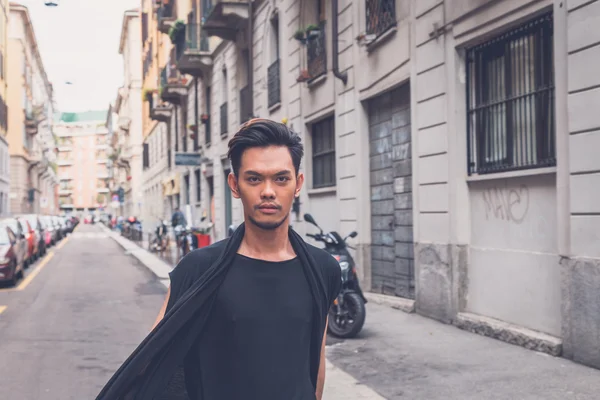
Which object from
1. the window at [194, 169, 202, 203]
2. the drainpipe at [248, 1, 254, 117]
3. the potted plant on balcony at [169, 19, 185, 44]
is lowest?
the window at [194, 169, 202, 203]

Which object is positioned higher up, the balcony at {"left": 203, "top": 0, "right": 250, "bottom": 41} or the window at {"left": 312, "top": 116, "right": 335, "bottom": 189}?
the balcony at {"left": 203, "top": 0, "right": 250, "bottom": 41}

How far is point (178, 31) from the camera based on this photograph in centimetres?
2733

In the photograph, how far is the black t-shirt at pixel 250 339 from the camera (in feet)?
7.18

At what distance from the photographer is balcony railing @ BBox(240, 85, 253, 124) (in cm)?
2017

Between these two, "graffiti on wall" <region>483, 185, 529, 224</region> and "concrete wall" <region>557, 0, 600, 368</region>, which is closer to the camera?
"concrete wall" <region>557, 0, 600, 368</region>

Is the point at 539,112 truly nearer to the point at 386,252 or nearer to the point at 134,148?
the point at 386,252

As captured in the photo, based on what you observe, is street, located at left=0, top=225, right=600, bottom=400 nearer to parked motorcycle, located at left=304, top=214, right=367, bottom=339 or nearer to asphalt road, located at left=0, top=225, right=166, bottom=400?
asphalt road, located at left=0, top=225, right=166, bottom=400

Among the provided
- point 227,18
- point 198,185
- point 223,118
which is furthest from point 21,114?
point 227,18

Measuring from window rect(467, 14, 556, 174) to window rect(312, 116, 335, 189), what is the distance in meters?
5.48

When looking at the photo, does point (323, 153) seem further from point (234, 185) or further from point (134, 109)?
point (134, 109)

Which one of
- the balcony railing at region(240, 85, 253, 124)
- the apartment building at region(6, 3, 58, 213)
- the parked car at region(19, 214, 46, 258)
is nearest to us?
the balcony railing at region(240, 85, 253, 124)

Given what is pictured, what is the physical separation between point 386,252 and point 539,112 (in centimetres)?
460

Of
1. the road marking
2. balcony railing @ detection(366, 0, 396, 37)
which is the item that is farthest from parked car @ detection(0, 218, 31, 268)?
balcony railing @ detection(366, 0, 396, 37)

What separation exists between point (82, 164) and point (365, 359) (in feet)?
458
